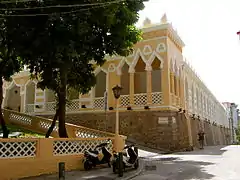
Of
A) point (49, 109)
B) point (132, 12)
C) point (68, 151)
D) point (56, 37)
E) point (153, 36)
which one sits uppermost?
point (153, 36)

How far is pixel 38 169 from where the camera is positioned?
354 inches

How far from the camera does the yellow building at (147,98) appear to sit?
18.5 meters

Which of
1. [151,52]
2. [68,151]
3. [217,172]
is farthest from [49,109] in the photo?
[217,172]

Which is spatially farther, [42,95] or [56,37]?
[42,95]

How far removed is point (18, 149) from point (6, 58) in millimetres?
4706

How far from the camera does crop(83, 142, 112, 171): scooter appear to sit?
10.1 m

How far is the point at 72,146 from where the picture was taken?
10.2 metres

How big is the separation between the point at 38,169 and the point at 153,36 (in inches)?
510

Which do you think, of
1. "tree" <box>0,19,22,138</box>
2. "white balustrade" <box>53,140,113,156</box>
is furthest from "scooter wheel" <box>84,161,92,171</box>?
"tree" <box>0,19,22,138</box>

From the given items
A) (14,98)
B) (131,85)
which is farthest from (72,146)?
(14,98)

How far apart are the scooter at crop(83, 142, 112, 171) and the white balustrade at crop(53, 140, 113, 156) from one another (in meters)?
0.35

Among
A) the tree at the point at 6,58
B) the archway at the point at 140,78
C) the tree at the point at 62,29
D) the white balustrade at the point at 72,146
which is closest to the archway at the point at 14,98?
the archway at the point at 140,78

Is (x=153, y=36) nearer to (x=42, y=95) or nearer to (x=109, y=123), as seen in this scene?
(x=109, y=123)

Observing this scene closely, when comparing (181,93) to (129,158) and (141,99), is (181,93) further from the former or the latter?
(129,158)
